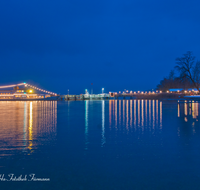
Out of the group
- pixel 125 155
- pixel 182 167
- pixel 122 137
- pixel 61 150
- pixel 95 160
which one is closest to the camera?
pixel 182 167

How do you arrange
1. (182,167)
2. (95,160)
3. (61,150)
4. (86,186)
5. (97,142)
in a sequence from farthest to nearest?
(97,142)
(61,150)
(95,160)
(182,167)
(86,186)

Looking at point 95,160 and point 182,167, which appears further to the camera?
point 95,160

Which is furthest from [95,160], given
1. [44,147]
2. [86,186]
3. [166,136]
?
[166,136]

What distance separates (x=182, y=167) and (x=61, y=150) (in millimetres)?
3753

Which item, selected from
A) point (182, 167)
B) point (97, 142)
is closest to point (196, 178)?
point (182, 167)

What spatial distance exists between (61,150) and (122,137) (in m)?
2.89

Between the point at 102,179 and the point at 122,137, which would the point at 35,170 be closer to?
the point at 102,179

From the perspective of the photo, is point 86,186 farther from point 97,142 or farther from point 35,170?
point 97,142

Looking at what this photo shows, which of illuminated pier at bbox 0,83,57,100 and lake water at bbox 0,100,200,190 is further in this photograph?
illuminated pier at bbox 0,83,57,100

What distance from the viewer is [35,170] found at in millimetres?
4355

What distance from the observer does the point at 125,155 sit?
5270 millimetres

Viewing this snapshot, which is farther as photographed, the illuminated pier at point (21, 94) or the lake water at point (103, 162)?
the illuminated pier at point (21, 94)

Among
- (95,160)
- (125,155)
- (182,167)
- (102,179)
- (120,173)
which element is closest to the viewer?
(102,179)

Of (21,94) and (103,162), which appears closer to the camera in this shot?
(103,162)
